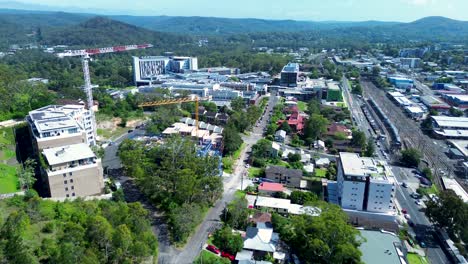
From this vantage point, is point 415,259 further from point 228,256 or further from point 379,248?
point 228,256

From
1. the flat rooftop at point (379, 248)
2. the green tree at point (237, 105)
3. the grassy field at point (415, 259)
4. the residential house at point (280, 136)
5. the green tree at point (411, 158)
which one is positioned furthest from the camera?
the green tree at point (237, 105)

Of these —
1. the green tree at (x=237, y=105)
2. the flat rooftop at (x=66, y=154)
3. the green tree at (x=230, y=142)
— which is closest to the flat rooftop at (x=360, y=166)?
the green tree at (x=230, y=142)

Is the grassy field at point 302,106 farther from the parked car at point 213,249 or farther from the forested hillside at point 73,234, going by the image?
the forested hillside at point 73,234

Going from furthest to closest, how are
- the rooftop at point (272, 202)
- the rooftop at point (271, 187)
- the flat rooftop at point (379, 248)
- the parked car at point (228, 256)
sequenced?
the rooftop at point (271, 187)
the rooftop at point (272, 202)
the parked car at point (228, 256)
the flat rooftop at point (379, 248)

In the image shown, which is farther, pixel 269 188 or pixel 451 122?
pixel 451 122

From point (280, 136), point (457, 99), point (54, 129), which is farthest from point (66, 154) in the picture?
point (457, 99)

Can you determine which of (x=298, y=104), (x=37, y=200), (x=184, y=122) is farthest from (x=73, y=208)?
(x=298, y=104)
